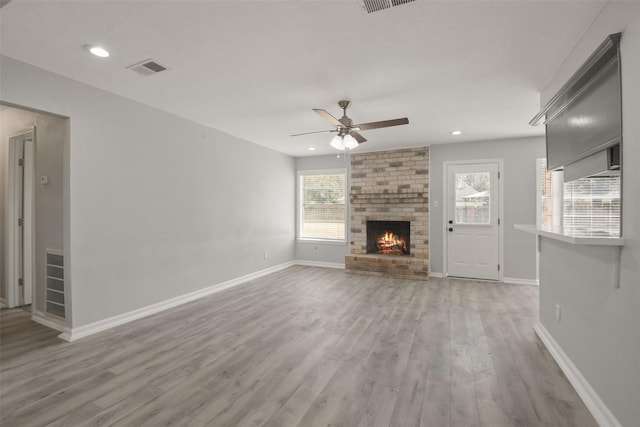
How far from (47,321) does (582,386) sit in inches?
202

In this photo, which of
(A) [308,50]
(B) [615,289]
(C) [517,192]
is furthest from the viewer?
(C) [517,192]

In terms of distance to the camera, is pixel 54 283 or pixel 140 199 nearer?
pixel 54 283

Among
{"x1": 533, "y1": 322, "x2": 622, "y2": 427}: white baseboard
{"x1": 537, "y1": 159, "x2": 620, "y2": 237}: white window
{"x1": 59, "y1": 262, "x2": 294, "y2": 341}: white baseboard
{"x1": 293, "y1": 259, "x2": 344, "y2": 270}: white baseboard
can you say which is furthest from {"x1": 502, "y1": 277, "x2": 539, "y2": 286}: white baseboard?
{"x1": 59, "y1": 262, "x2": 294, "y2": 341}: white baseboard

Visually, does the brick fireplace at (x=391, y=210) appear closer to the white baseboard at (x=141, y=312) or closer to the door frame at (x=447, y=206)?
the door frame at (x=447, y=206)

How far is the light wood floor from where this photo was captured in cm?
194

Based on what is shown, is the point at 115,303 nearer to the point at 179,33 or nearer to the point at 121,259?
the point at 121,259

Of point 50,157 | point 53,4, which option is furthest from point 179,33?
point 50,157

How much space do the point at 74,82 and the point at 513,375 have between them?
191 inches

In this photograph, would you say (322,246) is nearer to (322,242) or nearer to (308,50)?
(322,242)

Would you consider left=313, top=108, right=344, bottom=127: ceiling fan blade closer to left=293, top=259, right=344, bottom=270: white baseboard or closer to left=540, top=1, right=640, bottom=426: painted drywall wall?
left=540, top=1, right=640, bottom=426: painted drywall wall

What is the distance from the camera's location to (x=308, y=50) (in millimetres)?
2469

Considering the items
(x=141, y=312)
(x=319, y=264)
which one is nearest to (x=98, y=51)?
(x=141, y=312)

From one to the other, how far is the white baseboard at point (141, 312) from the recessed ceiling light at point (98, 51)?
2644 millimetres

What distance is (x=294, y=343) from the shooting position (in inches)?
117
